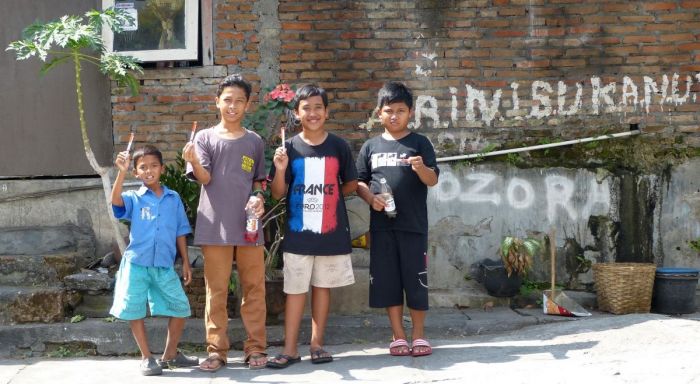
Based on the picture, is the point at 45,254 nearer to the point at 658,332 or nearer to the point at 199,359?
the point at 199,359

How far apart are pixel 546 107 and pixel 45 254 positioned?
443 centimetres

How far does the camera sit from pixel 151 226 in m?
4.73

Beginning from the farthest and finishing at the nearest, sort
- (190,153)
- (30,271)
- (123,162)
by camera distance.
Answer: (30,271)
(123,162)
(190,153)

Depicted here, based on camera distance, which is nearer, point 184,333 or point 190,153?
point 190,153

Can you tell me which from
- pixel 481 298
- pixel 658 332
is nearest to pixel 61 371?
pixel 481 298

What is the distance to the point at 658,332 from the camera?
5.05m

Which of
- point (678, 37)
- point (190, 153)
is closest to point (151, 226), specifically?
point (190, 153)

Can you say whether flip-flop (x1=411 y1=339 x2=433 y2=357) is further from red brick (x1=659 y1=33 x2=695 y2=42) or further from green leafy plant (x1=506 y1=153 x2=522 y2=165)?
red brick (x1=659 y1=33 x2=695 y2=42)

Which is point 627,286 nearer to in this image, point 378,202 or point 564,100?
point 564,100

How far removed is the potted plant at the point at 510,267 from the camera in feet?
20.0

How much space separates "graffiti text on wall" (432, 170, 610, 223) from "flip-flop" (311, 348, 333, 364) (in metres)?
2.15

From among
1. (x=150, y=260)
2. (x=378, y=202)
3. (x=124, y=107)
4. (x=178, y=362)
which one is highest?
(x=124, y=107)

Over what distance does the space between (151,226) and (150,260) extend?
22 cm

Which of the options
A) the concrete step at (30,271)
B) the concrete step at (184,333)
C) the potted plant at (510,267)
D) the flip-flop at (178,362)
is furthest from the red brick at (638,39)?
the concrete step at (30,271)
